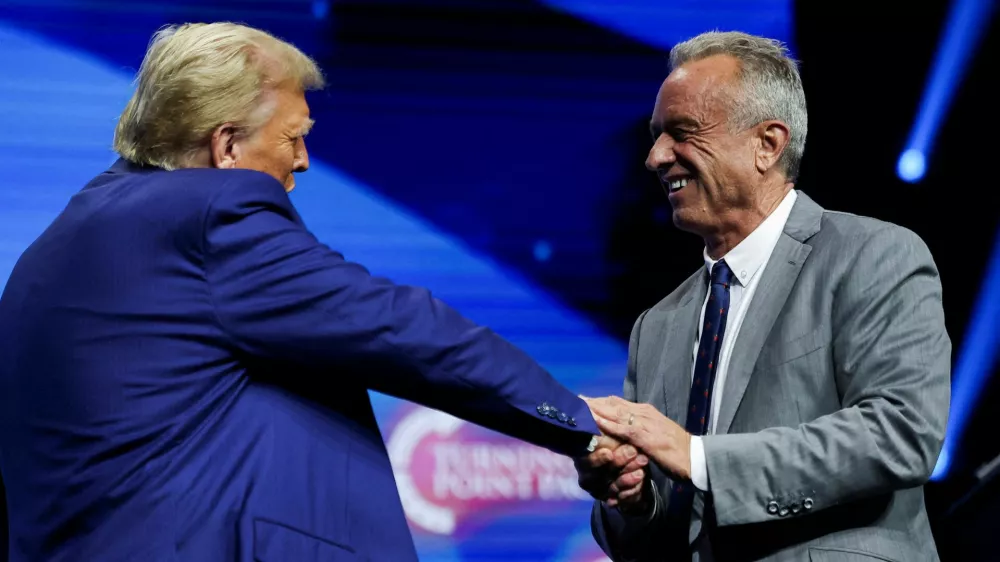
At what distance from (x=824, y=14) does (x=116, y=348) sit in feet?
9.19

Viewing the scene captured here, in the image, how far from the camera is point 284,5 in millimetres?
3443

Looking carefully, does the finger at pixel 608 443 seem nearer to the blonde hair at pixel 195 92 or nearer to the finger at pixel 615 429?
the finger at pixel 615 429

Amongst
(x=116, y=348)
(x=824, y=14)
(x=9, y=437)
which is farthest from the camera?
(x=824, y=14)

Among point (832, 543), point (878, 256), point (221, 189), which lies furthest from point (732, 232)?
point (221, 189)

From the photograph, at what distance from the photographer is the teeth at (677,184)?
2518 millimetres

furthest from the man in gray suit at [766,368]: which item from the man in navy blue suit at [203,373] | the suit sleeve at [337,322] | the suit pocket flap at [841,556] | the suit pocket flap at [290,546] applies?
the suit pocket flap at [290,546]

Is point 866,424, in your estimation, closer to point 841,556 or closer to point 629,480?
point 841,556

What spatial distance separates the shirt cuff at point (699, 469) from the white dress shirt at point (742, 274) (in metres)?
0.13

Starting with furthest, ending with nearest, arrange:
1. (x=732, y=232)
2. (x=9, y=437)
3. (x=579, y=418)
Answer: (x=732, y=232) → (x=579, y=418) → (x=9, y=437)

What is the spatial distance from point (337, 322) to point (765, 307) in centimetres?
93

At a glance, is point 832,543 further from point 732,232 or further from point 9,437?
point 9,437

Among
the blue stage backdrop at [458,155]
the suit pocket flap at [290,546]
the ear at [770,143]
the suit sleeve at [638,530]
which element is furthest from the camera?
the blue stage backdrop at [458,155]

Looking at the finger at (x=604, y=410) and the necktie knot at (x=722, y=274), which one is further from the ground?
the necktie knot at (x=722, y=274)

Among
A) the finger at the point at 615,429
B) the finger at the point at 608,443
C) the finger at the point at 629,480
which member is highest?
the finger at the point at 615,429
